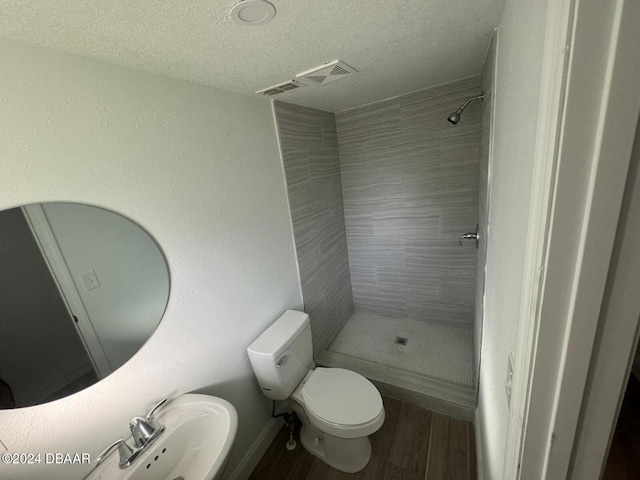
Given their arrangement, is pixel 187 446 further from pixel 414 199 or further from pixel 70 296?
pixel 414 199

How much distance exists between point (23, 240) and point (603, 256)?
4.60 feet

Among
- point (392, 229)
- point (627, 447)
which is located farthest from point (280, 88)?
point (627, 447)

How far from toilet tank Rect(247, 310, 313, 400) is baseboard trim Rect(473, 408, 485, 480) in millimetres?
1000

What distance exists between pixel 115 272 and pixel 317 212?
135cm

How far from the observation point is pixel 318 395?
4.91 feet

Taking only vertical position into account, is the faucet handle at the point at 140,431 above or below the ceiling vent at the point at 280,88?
below

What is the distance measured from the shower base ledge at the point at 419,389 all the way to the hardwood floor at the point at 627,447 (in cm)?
61

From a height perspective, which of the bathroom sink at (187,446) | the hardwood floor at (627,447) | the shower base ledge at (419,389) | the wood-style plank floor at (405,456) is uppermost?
the bathroom sink at (187,446)

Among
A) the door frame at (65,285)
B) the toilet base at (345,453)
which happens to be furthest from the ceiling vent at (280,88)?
the toilet base at (345,453)

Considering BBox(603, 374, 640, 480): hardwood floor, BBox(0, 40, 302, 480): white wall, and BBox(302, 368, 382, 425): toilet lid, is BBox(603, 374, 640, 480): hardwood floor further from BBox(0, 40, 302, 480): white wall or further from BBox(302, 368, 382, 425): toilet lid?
BBox(0, 40, 302, 480): white wall

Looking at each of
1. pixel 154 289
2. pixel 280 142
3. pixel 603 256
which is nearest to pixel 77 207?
pixel 154 289

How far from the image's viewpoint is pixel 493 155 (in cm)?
114

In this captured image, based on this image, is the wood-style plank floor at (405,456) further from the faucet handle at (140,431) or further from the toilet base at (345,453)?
the faucet handle at (140,431)

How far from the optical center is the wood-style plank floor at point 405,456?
142cm
